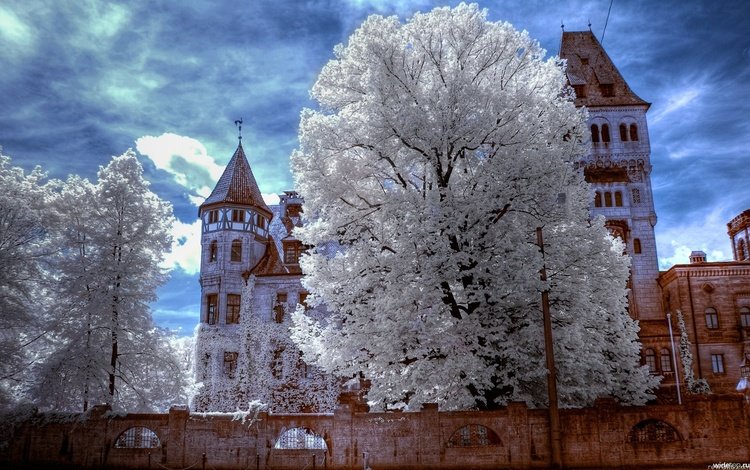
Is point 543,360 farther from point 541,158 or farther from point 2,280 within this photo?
point 2,280

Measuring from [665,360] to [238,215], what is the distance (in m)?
29.4

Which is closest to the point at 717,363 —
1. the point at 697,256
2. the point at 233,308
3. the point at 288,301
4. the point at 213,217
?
the point at 697,256

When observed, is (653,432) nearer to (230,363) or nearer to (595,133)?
(230,363)

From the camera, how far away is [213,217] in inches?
1681

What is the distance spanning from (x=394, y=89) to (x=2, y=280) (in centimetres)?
1562

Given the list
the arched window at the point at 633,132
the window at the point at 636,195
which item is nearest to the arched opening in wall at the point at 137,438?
the window at the point at 636,195

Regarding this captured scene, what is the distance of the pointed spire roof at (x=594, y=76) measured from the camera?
169 ft

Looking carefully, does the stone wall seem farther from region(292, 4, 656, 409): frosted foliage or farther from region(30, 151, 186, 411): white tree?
region(30, 151, 186, 411): white tree

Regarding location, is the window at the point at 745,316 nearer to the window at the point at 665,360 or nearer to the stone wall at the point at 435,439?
the window at the point at 665,360

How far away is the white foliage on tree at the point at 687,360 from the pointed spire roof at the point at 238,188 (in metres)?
28.4

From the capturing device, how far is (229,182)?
43.8 m

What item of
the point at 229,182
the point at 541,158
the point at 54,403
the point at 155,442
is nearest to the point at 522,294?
the point at 541,158

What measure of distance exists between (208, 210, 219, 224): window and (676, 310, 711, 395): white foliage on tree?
31188 mm

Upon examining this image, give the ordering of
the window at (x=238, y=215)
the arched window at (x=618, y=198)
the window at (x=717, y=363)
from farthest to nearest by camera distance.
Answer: the arched window at (x=618, y=198), the window at (x=238, y=215), the window at (x=717, y=363)
